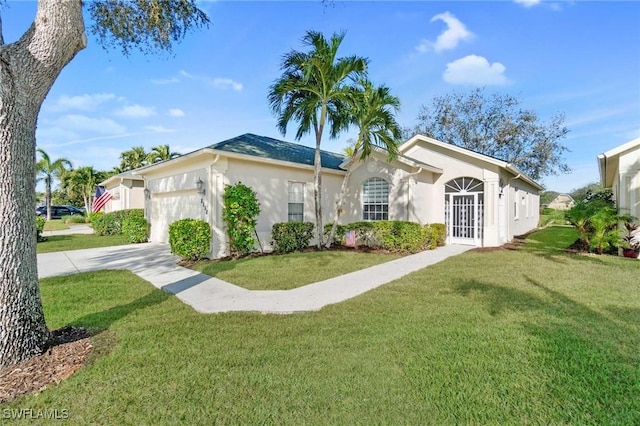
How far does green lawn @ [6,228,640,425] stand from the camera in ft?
8.54

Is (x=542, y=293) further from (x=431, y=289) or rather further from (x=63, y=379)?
(x=63, y=379)

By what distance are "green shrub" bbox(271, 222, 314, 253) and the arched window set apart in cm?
380

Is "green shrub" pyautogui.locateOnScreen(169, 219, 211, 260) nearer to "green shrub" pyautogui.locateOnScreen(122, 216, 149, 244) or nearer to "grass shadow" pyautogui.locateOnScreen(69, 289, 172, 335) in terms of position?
"grass shadow" pyautogui.locateOnScreen(69, 289, 172, 335)

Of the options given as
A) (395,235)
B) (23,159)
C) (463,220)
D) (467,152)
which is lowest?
(395,235)

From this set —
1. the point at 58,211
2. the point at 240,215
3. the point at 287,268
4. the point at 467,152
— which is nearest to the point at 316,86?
the point at 240,215

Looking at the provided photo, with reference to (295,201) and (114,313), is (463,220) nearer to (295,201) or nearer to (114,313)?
(295,201)

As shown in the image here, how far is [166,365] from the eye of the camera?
3373 millimetres

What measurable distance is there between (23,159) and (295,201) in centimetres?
952

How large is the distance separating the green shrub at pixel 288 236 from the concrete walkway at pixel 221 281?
3433 mm

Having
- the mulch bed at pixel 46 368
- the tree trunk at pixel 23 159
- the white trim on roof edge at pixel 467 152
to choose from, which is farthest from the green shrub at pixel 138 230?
the white trim on roof edge at pixel 467 152

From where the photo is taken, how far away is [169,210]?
1352 cm

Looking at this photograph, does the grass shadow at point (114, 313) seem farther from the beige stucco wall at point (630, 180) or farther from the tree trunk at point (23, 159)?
the beige stucco wall at point (630, 180)

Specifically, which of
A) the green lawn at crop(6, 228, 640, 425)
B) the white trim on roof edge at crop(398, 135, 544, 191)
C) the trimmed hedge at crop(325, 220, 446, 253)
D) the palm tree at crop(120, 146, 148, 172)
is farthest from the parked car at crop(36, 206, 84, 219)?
the white trim on roof edge at crop(398, 135, 544, 191)

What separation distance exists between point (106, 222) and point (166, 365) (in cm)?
1972
